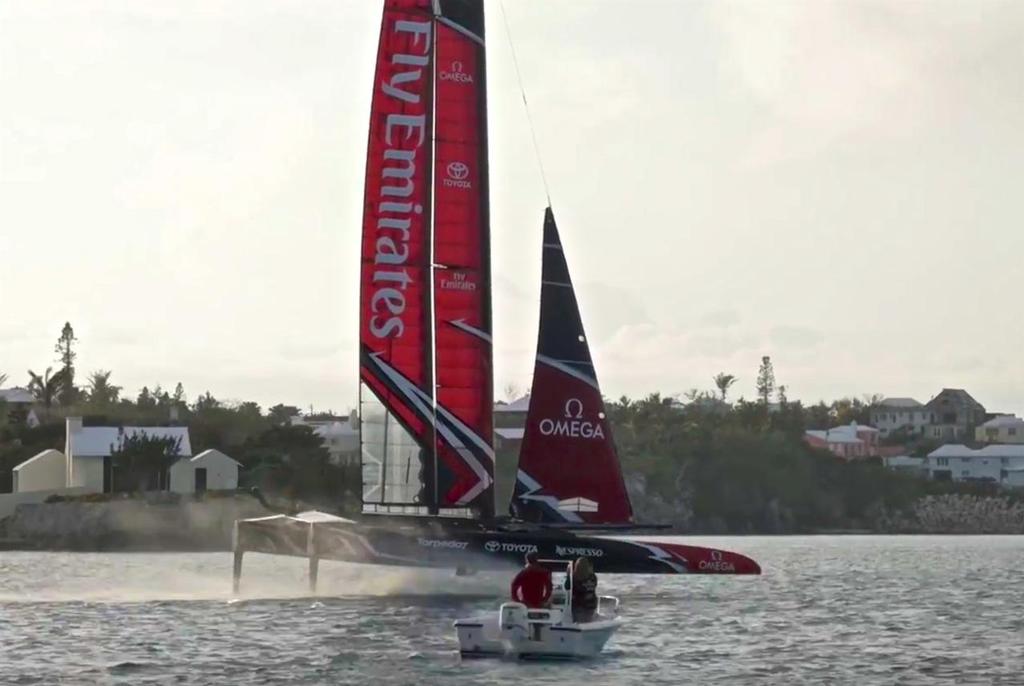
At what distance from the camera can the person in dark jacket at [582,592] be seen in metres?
36.9

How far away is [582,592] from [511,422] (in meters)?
153

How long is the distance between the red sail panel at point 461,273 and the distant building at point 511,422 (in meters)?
119

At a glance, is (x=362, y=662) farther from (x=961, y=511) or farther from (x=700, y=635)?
(x=961, y=511)

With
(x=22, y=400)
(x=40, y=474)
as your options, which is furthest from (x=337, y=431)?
(x=40, y=474)

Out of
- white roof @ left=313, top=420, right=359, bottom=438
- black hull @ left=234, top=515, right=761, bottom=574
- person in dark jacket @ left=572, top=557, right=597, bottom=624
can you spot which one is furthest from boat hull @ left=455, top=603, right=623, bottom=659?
white roof @ left=313, top=420, right=359, bottom=438

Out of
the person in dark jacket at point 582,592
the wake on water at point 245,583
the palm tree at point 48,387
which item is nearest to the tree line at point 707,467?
the palm tree at point 48,387

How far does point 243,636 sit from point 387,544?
660 cm

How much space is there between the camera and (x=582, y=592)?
37.0 metres

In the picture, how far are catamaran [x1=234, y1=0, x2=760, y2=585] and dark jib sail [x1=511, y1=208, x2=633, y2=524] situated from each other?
1.5 inches

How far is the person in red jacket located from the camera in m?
36.7

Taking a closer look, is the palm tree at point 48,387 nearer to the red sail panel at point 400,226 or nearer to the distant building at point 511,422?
the distant building at point 511,422

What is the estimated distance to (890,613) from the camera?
52.2 metres

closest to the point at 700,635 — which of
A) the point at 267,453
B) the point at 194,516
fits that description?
the point at 194,516

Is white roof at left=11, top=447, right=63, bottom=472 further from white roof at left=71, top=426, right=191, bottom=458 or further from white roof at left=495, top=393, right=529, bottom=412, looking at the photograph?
white roof at left=495, top=393, right=529, bottom=412
